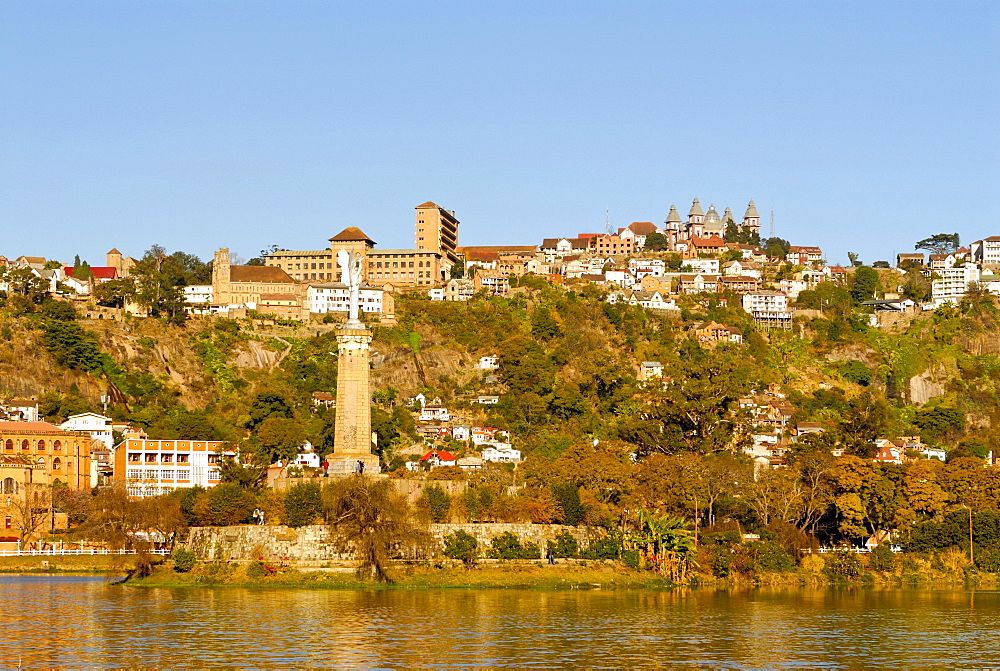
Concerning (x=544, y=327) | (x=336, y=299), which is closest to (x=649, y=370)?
(x=544, y=327)

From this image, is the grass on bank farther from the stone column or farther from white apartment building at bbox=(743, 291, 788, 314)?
white apartment building at bbox=(743, 291, 788, 314)

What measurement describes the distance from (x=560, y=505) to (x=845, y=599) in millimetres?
13956

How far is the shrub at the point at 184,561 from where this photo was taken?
6150cm

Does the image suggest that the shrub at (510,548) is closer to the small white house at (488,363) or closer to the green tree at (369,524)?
the green tree at (369,524)

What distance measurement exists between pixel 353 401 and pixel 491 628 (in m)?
22.9

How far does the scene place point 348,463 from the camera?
216 feet

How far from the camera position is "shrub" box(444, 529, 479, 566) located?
6069cm

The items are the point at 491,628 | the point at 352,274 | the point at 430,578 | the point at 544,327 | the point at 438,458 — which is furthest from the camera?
the point at 544,327

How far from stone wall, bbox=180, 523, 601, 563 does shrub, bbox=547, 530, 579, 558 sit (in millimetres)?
295

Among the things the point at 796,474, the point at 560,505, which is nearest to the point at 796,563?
the point at 796,474

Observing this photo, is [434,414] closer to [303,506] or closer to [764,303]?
[303,506]

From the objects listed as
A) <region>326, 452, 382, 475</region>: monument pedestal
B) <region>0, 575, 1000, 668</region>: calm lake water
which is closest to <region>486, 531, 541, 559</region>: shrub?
<region>0, 575, 1000, 668</region>: calm lake water

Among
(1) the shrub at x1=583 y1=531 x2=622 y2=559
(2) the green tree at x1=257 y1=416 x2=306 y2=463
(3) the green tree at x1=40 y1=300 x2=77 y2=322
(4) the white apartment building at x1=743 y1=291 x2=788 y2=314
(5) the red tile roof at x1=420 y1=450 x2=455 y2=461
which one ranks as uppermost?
(4) the white apartment building at x1=743 y1=291 x2=788 y2=314

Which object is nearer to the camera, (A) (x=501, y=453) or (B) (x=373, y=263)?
(A) (x=501, y=453)
